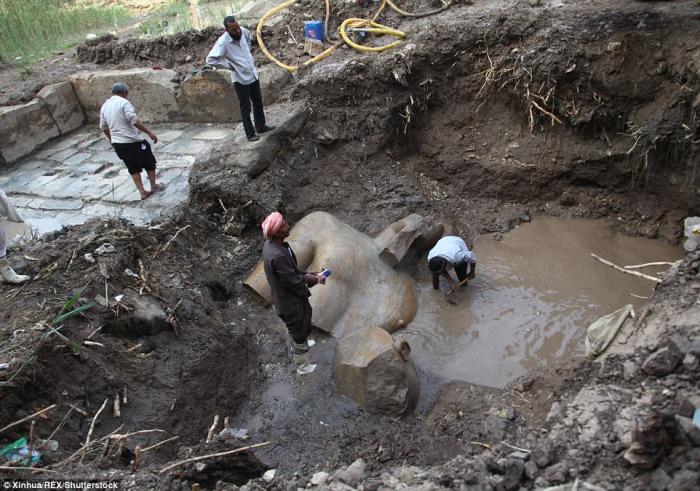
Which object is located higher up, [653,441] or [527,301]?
[653,441]

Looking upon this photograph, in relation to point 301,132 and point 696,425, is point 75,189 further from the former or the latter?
point 696,425

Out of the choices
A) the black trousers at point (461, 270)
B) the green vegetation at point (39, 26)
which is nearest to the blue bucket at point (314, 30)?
the black trousers at point (461, 270)

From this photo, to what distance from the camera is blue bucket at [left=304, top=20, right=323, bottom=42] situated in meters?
7.41

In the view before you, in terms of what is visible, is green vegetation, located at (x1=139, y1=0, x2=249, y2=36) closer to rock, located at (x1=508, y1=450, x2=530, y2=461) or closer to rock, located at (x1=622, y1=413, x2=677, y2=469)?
rock, located at (x1=508, y1=450, x2=530, y2=461)

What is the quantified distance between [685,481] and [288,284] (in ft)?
9.39

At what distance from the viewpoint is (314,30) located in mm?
7438

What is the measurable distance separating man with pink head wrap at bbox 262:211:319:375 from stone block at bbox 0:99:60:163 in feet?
17.3

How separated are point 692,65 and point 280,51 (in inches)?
215

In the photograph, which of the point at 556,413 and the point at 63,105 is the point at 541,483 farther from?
→ the point at 63,105

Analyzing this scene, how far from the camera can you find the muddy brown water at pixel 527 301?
4727 millimetres

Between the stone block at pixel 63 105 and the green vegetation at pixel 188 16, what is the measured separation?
219 centimetres

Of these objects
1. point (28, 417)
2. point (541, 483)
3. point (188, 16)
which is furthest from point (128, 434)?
point (188, 16)

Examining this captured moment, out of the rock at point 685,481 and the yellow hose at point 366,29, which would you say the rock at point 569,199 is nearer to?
the yellow hose at point 366,29

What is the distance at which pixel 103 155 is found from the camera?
24.3ft
